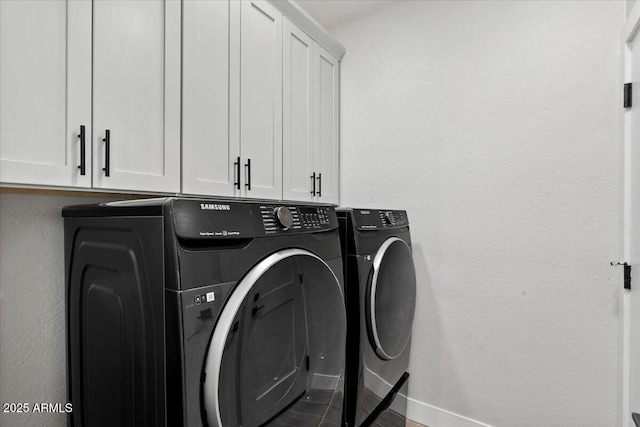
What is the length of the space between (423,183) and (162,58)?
1.56 metres

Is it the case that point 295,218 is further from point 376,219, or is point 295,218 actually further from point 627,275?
point 627,275

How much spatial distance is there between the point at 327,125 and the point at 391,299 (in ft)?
4.04

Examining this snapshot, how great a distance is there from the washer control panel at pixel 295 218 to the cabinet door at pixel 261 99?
544mm

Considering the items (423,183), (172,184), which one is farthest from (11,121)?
(423,183)

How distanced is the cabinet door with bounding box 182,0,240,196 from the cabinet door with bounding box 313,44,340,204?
0.72 meters

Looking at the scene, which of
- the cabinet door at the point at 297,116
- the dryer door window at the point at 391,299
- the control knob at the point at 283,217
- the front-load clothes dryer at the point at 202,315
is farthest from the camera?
the cabinet door at the point at 297,116

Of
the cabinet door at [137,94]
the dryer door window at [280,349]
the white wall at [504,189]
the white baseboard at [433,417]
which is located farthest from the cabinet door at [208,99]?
the white baseboard at [433,417]

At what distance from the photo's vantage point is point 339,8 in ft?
7.36

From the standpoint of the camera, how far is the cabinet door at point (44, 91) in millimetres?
881

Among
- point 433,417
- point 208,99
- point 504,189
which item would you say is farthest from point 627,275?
point 208,99

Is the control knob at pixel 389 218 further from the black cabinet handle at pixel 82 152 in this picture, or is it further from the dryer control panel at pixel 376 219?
the black cabinet handle at pixel 82 152

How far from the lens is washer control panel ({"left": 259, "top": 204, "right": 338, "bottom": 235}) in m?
0.98

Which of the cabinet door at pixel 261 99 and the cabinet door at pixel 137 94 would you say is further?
the cabinet door at pixel 261 99

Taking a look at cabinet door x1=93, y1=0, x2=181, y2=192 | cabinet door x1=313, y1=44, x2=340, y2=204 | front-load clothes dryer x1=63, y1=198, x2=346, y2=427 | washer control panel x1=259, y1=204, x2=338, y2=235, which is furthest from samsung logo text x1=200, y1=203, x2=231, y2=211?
cabinet door x1=313, y1=44, x2=340, y2=204
